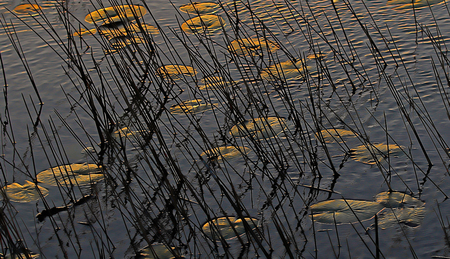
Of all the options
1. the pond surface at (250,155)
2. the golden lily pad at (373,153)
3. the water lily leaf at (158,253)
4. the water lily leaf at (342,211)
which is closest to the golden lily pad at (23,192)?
the pond surface at (250,155)

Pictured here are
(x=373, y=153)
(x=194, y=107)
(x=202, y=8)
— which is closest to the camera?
(x=373, y=153)

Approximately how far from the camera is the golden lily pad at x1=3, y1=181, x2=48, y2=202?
171 cm

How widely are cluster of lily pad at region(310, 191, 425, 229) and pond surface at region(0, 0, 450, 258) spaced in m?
0.01

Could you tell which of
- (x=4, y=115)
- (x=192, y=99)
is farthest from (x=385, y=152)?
(x=4, y=115)

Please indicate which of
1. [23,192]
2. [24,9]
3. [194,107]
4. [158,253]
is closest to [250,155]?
[194,107]

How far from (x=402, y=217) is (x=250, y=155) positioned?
63 cm

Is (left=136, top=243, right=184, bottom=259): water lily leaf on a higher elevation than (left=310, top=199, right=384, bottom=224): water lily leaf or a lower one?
higher

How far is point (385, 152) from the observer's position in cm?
172

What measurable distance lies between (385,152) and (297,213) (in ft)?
1.52

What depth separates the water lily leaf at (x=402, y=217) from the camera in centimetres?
139

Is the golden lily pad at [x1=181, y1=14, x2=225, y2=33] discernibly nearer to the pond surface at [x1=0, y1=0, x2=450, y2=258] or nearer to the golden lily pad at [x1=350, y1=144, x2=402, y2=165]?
the pond surface at [x1=0, y1=0, x2=450, y2=258]

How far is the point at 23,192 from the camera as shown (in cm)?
173

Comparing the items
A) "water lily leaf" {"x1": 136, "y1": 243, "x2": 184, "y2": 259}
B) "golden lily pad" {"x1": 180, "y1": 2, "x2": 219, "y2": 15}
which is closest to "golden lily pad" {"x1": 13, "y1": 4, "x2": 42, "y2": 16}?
"golden lily pad" {"x1": 180, "y1": 2, "x2": 219, "y2": 15}

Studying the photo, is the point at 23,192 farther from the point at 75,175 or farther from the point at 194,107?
the point at 194,107
